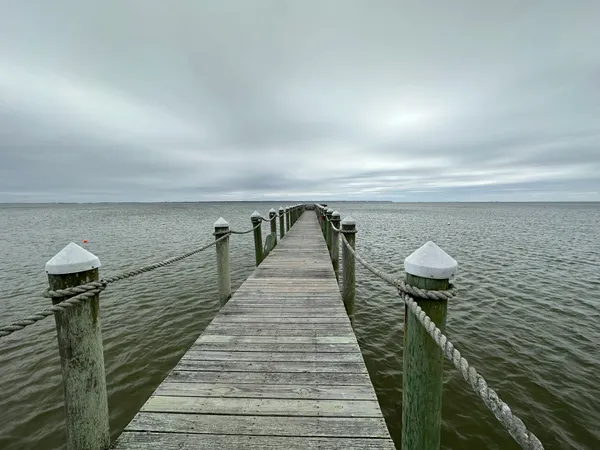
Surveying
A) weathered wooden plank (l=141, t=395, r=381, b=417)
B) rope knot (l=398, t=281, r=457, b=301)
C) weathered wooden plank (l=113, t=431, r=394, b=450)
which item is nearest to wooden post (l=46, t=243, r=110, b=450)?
weathered wooden plank (l=113, t=431, r=394, b=450)

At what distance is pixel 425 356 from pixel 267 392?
63.6 inches

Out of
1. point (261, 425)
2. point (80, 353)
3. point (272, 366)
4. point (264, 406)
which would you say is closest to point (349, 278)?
point (272, 366)

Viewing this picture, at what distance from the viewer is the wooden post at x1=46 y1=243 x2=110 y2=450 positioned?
174 cm

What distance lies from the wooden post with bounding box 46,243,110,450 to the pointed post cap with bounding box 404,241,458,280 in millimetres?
2095

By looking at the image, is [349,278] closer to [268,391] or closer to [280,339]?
[280,339]

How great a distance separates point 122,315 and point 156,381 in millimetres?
3570

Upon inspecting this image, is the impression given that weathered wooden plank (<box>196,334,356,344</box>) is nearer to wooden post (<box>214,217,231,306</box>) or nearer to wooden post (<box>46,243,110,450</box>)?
wooden post (<box>46,243,110,450</box>)

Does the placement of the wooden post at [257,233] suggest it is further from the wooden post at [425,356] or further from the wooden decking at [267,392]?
the wooden post at [425,356]

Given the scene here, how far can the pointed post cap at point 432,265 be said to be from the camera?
63.6 inches

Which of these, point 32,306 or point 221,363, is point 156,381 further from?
point 32,306

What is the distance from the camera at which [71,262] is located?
5.69 ft

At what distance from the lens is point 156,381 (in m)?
5.02

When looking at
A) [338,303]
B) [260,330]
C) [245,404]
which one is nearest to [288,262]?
[338,303]

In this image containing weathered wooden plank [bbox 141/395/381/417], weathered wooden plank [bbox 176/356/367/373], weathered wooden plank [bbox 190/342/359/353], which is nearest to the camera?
weathered wooden plank [bbox 141/395/381/417]
